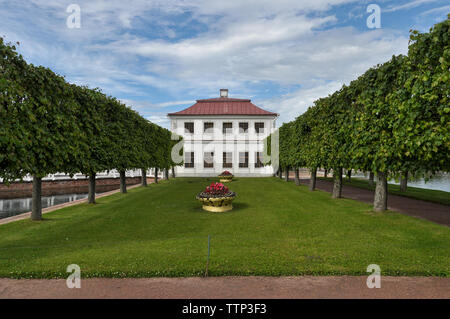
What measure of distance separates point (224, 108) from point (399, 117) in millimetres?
35671

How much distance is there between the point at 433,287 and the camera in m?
4.60

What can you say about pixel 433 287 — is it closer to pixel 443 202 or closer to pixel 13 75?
pixel 13 75

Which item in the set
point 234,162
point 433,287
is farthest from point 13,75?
point 234,162

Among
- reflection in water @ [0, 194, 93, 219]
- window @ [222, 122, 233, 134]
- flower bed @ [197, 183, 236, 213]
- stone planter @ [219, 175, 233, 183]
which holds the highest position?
window @ [222, 122, 233, 134]

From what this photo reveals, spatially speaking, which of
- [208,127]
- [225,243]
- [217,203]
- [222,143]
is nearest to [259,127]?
[222,143]

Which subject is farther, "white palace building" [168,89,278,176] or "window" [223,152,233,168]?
"window" [223,152,233,168]

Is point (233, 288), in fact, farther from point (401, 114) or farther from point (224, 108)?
point (224, 108)

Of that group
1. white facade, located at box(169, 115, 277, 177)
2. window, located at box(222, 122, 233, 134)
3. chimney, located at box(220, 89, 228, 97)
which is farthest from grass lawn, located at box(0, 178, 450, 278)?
chimney, located at box(220, 89, 228, 97)

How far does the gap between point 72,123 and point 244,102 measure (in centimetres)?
3643

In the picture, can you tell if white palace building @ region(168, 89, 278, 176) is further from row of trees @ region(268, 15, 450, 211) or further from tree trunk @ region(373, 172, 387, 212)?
tree trunk @ region(373, 172, 387, 212)

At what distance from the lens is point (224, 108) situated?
42250mm

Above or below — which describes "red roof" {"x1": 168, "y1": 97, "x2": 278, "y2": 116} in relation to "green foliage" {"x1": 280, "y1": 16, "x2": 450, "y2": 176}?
above

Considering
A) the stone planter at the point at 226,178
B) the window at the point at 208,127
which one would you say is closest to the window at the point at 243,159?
the window at the point at 208,127

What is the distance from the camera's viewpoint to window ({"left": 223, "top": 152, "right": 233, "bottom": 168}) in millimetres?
40156
